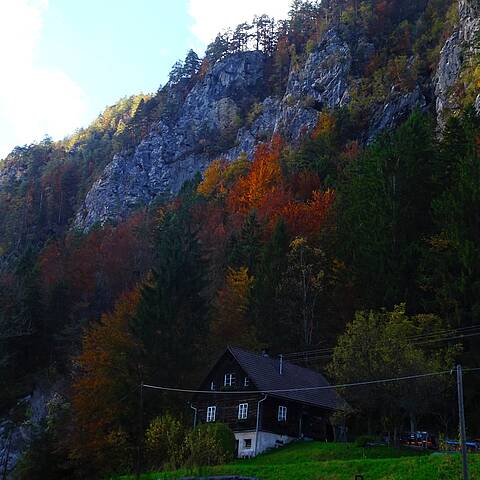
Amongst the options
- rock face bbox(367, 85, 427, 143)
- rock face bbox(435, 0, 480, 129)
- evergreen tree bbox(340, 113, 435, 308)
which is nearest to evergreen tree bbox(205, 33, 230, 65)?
rock face bbox(367, 85, 427, 143)

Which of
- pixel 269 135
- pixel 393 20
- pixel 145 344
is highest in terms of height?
pixel 393 20

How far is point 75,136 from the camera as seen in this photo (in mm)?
182250

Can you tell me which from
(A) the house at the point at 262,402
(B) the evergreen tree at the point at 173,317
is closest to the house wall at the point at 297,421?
(A) the house at the point at 262,402

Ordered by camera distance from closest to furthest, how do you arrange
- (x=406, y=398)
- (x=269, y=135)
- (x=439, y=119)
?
(x=406, y=398)
(x=439, y=119)
(x=269, y=135)

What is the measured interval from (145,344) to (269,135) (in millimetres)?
68668

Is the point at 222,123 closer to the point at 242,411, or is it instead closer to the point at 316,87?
the point at 316,87

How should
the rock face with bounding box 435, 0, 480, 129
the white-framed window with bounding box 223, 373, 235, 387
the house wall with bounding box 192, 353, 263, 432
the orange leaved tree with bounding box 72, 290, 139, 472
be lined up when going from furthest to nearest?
the rock face with bounding box 435, 0, 480, 129 < the orange leaved tree with bounding box 72, 290, 139, 472 < the white-framed window with bounding box 223, 373, 235, 387 < the house wall with bounding box 192, 353, 263, 432

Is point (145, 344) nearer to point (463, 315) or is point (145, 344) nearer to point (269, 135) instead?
point (463, 315)

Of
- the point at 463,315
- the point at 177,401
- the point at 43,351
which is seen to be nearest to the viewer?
the point at 463,315

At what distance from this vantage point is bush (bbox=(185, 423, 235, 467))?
36719 mm

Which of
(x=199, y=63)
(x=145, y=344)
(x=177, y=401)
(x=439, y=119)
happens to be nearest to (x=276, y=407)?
(x=177, y=401)

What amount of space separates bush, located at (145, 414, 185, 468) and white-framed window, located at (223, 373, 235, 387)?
14.5 feet

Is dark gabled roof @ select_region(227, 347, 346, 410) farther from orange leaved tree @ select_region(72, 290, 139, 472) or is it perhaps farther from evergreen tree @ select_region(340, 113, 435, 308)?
orange leaved tree @ select_region(72, 290, 139, 472)

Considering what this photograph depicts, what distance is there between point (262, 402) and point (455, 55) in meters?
54.2
